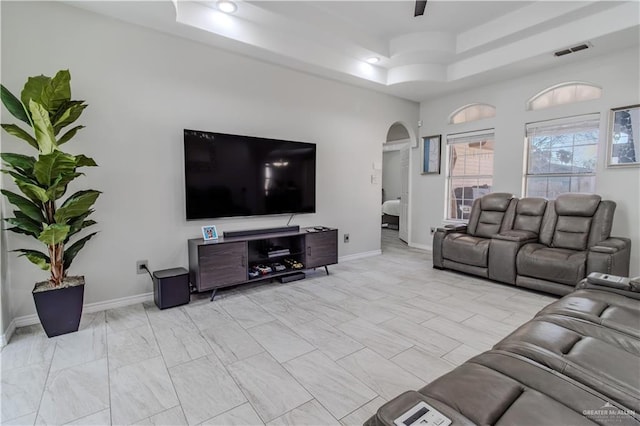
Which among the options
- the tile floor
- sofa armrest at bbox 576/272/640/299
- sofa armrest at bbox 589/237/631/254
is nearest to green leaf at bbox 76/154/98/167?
the tile floor

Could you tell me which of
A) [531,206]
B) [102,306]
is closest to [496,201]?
[531,206]

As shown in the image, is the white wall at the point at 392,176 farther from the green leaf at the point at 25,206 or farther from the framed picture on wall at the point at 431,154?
the green leaf at the point at 25,206

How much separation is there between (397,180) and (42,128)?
8.37m

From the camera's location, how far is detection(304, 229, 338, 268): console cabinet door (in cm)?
401

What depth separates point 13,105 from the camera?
2.29m

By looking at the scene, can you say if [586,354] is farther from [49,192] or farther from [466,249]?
[49,192]

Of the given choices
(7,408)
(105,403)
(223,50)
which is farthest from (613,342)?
(223,50)

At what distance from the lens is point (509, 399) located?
1.01 meters

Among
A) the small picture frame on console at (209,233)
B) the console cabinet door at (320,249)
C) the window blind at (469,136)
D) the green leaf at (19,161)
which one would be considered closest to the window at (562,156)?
the window blind at (469,136)

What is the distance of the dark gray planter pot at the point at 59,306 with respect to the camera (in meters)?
2.42

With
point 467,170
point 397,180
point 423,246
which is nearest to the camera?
point 467,170

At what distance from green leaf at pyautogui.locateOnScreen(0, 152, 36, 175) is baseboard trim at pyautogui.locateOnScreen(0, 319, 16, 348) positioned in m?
1.22

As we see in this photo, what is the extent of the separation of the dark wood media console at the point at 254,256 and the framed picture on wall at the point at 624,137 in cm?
347

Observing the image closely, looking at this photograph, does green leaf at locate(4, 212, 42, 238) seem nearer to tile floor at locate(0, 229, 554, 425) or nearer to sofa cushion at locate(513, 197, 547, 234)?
tile floor at locate(0, 229, 554, 425)
